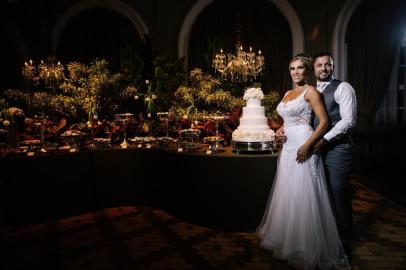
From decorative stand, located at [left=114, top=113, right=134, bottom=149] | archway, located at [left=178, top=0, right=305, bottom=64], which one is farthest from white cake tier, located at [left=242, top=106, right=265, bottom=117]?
archway, located at [left=178, top=0, right=305, bottom=64]

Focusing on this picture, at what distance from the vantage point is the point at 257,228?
11.7 ft

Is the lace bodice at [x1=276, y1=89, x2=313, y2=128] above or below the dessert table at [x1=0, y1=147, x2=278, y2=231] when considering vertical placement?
above

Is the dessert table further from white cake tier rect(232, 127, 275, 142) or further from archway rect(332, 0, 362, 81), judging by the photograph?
archway rect(332, 0, 362, 81)

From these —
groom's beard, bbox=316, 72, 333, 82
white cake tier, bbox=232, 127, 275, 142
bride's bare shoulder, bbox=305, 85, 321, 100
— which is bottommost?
white cake tier, bbox=232, 127, 275, 142

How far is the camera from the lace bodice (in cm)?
291

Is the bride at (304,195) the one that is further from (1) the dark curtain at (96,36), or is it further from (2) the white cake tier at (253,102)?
(1) the dark curtain at (96,36)

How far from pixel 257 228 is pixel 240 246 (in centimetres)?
30

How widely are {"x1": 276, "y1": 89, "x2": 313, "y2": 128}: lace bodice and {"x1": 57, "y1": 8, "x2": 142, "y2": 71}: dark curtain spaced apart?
5523mm

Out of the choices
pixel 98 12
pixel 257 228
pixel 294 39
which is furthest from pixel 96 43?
pixel 257 228

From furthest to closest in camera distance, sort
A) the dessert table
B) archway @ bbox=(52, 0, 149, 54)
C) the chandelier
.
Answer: archway @ bbox=(52, 0, 149, 54) → the chandelier → the dessert table

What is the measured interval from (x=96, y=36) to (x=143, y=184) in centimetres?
469

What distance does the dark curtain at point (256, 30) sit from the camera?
285 inches

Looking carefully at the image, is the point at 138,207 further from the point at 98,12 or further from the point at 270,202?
the point at 98,12

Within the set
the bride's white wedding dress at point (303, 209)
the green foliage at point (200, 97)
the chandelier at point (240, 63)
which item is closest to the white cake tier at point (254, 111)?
the bride's white wedding dress at point (303, 209)
